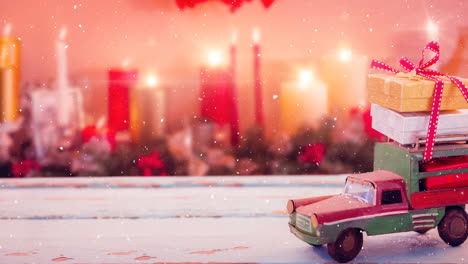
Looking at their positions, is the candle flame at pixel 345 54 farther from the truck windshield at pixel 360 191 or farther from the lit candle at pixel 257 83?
the truck windshield at pixel 360 191

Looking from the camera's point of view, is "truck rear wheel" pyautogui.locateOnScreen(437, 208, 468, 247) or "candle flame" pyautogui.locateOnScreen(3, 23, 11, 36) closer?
"truck rear wheel" pyautogui.locateOnScreen(437, 208, 468, 247)

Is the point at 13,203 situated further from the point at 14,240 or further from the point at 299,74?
the point at 299,74

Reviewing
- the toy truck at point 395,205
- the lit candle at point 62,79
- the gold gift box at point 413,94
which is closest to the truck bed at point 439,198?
the toy truck at point 395,205

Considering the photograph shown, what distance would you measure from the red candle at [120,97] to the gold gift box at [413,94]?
0.64 m

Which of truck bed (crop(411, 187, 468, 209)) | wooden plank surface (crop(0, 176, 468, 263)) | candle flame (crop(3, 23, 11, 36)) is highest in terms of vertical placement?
candle flame (crop(3, 23, 11, 36))

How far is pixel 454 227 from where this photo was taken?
877mm

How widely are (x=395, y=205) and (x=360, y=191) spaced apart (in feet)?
0.17

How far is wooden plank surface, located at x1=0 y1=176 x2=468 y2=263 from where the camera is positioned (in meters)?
0.87

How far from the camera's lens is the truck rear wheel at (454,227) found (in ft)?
2.87

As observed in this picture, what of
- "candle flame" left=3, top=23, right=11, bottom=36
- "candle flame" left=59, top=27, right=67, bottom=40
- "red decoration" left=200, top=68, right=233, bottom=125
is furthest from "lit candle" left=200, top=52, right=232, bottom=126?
"candle flame" left=3, top=23, right=11, bottom=36

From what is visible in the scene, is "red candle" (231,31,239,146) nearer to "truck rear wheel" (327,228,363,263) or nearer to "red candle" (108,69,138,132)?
"red candle" (108,69,138,132)

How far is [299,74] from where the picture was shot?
4.49 ft

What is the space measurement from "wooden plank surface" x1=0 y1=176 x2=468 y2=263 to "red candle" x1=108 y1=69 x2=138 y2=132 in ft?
0.52

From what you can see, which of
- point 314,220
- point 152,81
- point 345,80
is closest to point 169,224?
point 314,220
